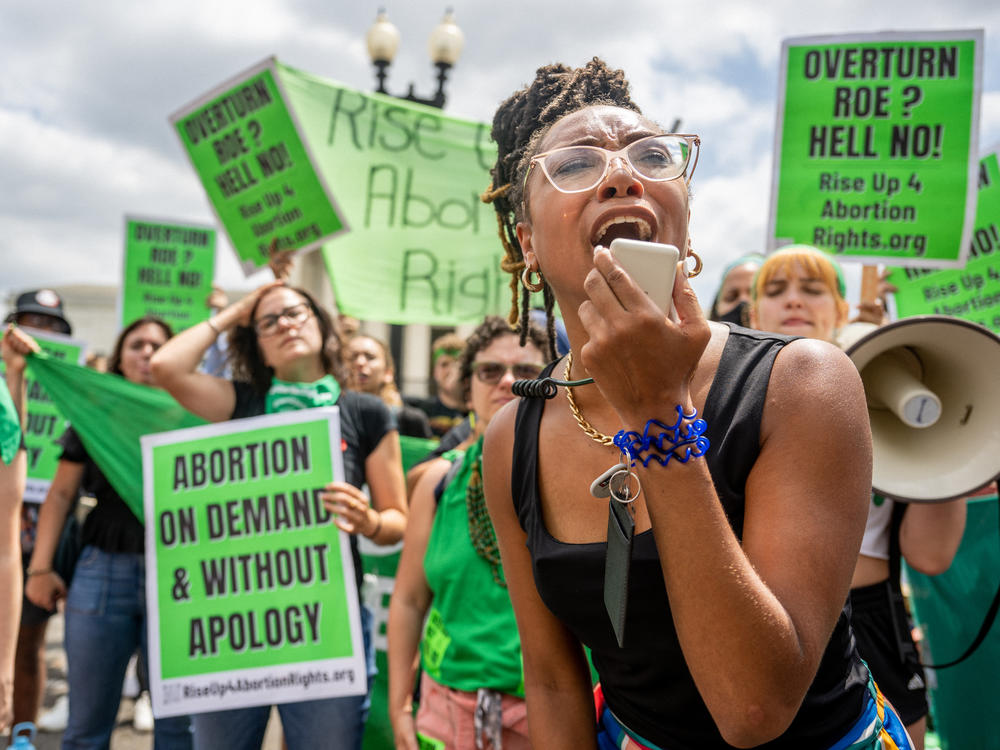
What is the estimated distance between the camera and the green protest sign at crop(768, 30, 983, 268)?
3715 millimetres

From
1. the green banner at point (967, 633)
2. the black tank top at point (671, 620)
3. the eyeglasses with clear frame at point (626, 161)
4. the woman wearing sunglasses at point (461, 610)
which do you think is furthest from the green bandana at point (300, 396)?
the green banner at point (967, 633)

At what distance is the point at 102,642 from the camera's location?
316 cm

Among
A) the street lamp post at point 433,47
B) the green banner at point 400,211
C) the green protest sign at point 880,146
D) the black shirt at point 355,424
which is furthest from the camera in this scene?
the street lamp post at point 433,47

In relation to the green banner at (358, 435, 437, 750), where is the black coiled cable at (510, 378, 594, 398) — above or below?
above

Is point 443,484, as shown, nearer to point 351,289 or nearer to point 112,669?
point 112,669

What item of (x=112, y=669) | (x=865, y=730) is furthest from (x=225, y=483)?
(x=865, y=730)

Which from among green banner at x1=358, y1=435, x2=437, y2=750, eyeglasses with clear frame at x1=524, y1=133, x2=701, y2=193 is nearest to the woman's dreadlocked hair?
eyeglasses with clear frame at x1=524, y1=133, x2=701, y2=193

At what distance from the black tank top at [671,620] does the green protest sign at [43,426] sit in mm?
3821

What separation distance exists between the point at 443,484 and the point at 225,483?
3.18 ft

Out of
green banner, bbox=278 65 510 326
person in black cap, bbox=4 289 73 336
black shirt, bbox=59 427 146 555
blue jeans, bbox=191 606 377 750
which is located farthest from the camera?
green banner, bbox=278 65 510 326

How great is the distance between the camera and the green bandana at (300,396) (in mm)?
3115

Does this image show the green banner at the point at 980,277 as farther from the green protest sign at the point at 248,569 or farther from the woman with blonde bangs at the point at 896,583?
the green protest sign at the point at 248,569

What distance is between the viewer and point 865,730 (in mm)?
1193

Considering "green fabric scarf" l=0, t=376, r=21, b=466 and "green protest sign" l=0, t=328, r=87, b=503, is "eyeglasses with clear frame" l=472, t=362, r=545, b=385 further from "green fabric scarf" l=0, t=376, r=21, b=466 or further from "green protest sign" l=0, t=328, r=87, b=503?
"green protest sign" l=0, t=328, r=87, b=503
